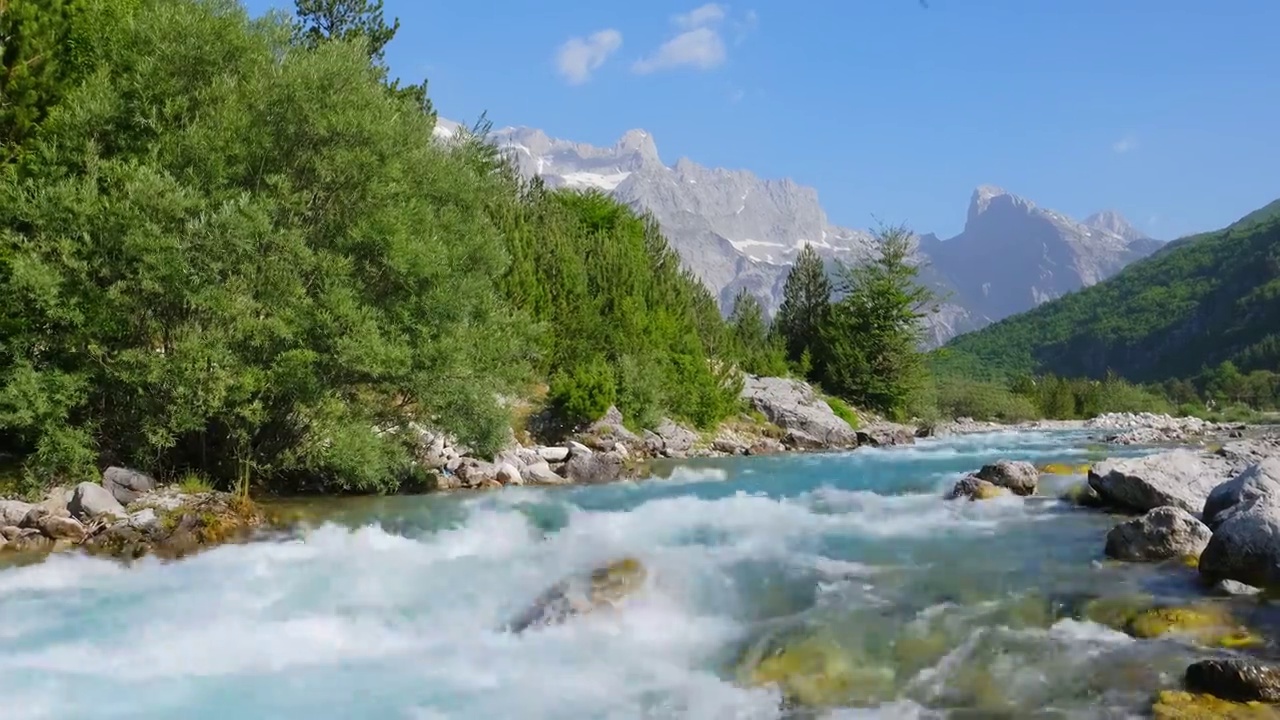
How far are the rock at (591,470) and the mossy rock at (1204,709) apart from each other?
2161cm

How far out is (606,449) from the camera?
3691cm

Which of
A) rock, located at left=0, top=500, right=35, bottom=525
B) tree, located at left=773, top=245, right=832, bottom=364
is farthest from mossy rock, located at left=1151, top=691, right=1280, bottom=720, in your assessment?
tree, located at left=773, top=245, right=832, bottom=364

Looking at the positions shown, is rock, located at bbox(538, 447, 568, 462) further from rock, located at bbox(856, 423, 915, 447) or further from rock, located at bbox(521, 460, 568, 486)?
rock, located at bbox(856, 423, 915, 447)

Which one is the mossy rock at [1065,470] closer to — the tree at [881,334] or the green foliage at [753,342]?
Answer: the green foliage at [753,342]

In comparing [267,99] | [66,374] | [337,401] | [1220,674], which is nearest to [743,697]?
[1220,674]

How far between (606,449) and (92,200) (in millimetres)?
22231

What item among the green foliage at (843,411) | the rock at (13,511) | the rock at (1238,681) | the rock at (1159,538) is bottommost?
the rock at (1238,681)

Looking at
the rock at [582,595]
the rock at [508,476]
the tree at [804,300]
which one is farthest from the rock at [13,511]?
the tree at [804,300]

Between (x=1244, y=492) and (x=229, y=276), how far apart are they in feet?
68.2

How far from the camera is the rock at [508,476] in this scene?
27375mm

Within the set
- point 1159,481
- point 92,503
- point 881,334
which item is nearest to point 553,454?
point 92,503

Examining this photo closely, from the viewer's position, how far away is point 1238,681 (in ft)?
25.4

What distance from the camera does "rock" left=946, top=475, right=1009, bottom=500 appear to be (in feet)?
71.3

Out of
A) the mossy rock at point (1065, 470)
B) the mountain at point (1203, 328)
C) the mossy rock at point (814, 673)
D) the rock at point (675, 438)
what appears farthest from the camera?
the mountain at point (1203, 328)
